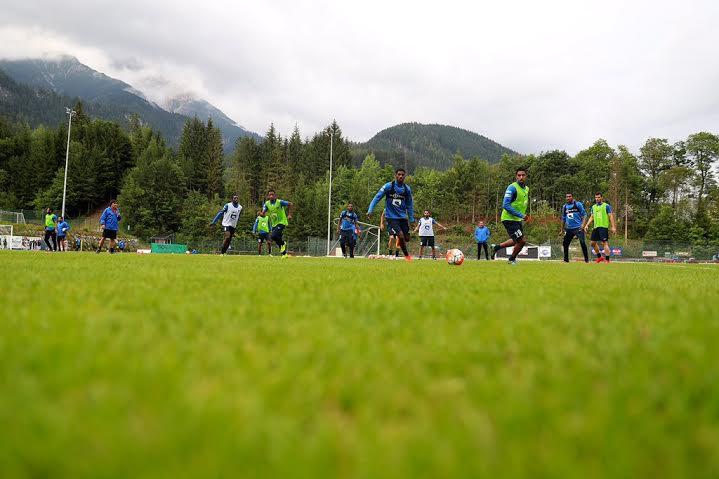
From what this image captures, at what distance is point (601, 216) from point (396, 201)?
8234 millimetres

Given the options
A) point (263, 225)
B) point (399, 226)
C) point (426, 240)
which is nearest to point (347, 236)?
point (263, 225)

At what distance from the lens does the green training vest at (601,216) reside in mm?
15680

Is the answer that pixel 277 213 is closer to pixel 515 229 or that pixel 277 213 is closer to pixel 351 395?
pixel 515 229

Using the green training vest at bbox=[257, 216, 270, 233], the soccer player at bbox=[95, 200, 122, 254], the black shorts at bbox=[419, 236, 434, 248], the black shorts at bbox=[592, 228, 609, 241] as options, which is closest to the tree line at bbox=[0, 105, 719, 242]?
the black shorts at bbox=[419, 236, 434, 248]

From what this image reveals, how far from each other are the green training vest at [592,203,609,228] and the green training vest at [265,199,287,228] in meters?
11.4

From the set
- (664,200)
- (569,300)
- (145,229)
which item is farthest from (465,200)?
(569,300)

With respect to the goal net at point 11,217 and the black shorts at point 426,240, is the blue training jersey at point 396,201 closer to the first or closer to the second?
the black shorts at point 426,240

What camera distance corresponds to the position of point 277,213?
52.4 ft

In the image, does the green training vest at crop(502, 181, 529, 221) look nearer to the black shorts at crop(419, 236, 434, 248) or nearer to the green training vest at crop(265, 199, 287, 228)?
the green training vest at crop(265, 199, 287, 228)

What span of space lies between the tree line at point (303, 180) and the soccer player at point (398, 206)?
5111 cm

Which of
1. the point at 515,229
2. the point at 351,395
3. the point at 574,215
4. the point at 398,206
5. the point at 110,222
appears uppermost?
the point at 574,215

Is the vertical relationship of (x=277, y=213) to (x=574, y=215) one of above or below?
below

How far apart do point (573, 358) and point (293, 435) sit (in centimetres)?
125

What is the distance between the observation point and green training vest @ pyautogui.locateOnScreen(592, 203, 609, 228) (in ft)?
51.4
